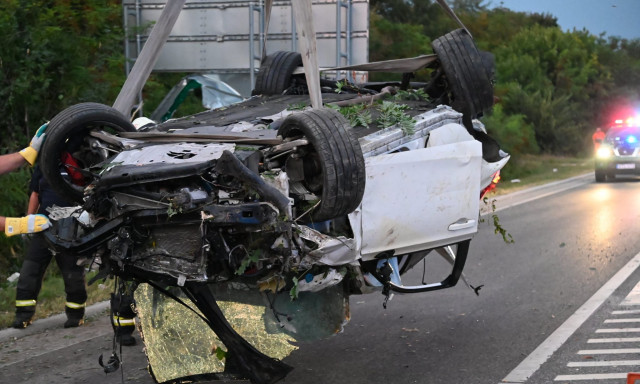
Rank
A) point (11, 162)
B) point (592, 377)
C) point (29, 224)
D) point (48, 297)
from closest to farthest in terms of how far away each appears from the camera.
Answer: point (29, 224), point (592, 377), point (11, 162), point (48, 297)

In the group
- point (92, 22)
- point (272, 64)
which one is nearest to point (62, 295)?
point (272, 64)

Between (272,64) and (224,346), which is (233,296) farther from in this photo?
(272,64)

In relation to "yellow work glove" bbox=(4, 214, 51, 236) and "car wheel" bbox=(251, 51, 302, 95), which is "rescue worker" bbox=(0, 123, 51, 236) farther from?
"car wheel" bbox=(251, 51, 302, 95)

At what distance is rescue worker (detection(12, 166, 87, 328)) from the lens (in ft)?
25.1

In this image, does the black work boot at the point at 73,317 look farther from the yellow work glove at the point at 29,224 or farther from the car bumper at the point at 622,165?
the car bumper at the point at 622,165

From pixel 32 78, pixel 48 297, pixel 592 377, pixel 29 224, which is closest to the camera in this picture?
pixel 29 224

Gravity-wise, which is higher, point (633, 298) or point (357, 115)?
point (357, 115)

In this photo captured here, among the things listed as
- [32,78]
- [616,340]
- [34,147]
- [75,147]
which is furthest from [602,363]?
[32,78]

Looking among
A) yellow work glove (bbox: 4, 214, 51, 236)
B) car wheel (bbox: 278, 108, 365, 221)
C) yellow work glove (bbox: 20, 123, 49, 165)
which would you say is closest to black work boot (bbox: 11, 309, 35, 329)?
yellow work glove (bbox: 20, 123, 49, 165)

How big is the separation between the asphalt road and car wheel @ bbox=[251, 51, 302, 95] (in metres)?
2.17

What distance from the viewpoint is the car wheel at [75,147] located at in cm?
551

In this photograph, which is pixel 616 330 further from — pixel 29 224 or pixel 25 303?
pixel 25 303

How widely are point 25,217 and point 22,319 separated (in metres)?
2.51

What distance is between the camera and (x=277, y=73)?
24.6ft
